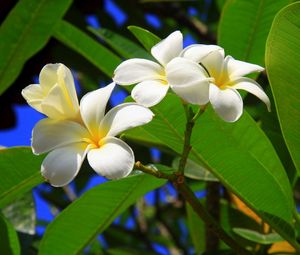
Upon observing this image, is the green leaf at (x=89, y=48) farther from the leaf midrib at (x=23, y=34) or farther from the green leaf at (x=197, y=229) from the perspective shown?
the green leaf at (x=197, y=229)

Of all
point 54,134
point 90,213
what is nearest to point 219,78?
point 54,134

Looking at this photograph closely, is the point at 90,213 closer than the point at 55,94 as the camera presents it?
No

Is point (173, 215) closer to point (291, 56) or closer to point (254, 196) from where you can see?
point (254, 196)

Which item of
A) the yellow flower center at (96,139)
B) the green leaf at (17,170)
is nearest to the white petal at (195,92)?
the yellow flower center at (96,139)

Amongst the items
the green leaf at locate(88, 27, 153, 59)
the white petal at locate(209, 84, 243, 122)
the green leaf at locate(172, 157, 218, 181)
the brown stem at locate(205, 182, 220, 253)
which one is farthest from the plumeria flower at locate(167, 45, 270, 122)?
the brown stem at locate(205, 182, 220, 253)

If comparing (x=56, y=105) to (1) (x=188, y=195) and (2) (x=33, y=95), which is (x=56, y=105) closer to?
(2) (x=33, y=95)

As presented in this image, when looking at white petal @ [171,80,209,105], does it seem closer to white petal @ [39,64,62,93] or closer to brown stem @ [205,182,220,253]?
white petal @ [39,64,62,93]
